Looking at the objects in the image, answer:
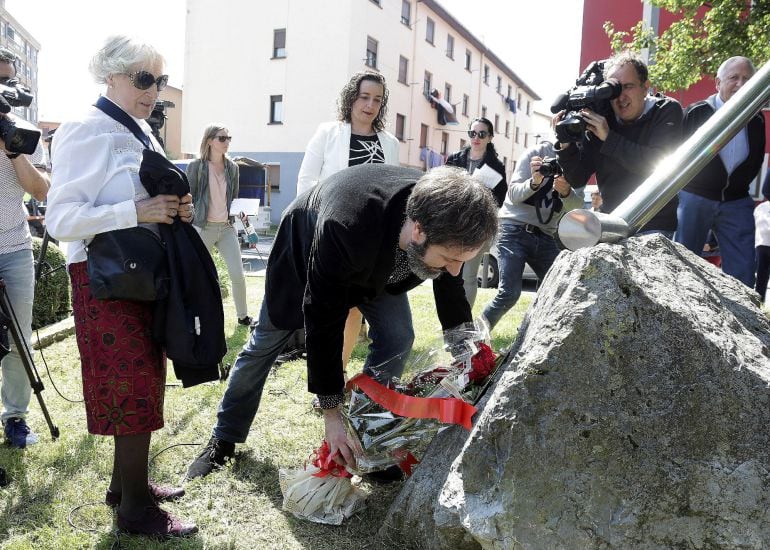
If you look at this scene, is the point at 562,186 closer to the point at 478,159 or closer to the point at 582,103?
the point at 582,103

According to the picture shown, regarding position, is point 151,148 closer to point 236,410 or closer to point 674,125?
point 236,410

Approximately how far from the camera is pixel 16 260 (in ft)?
10.2

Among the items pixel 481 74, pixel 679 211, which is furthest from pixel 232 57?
pixel 679 211

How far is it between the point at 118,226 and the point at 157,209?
148mm

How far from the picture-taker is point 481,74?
3622 cm

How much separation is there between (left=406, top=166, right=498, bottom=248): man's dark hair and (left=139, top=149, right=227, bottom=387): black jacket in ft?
2.90

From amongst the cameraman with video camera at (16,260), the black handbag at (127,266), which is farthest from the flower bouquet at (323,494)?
the cameraman with video camera at (16,260)

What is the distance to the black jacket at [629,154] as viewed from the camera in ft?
10.3

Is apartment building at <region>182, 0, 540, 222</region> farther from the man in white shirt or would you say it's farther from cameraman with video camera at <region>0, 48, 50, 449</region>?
cameraman with video camera at <region>0, 48, 50, 449</region>

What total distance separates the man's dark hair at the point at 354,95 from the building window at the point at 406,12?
26.0m

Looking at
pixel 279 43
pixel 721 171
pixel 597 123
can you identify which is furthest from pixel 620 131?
pixel 279 43

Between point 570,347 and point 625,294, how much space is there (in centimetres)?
22

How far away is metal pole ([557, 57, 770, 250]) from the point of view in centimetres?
157

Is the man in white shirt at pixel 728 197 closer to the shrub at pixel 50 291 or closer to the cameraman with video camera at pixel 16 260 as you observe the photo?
the cameraman with video camera at pixel 16 260
